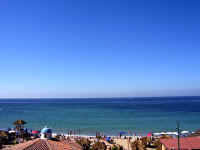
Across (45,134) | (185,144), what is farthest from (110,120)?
(45,134)

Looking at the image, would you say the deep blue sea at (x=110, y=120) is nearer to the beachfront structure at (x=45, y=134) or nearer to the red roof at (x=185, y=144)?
the red roof at (x=185, y=144)

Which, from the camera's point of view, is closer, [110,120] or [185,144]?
[185,144]

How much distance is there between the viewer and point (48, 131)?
12.3 m

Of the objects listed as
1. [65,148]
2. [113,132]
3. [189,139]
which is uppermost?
[65,148]

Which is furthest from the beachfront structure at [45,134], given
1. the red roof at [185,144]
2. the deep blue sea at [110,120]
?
the deep blue sea at [110,120]

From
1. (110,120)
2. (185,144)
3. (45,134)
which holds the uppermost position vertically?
(45,134)

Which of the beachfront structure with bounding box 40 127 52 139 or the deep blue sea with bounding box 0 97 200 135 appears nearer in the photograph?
the beachfront structure with bounding box 40 127 52 139

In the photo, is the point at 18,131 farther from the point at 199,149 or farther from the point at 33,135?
the point at 199,149

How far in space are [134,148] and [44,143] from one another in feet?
43.4

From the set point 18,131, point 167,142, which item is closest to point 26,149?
point 167,142

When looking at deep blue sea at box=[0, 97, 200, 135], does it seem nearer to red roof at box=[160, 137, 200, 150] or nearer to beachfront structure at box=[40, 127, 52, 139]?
red roof at box=[160, 137, 200, 150]

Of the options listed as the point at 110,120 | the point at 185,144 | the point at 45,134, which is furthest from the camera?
the point at 110,120

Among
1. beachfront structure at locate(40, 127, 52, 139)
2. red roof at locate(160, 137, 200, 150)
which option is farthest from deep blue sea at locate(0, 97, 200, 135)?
beachfront structure at locate(40, 127, 52, 139)

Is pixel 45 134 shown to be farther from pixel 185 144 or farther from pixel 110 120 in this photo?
pixel 110 120
